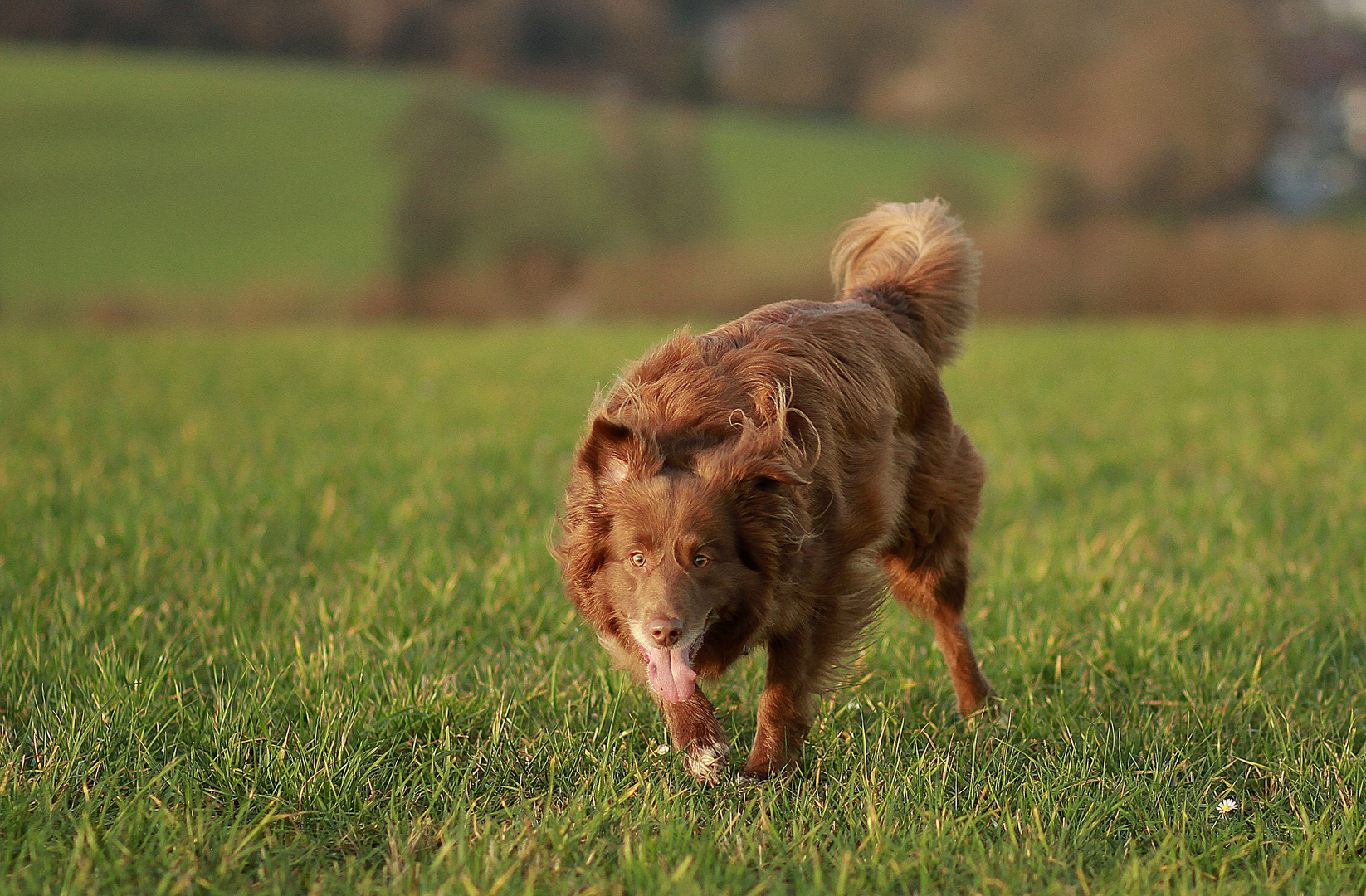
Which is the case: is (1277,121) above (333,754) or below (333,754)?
above

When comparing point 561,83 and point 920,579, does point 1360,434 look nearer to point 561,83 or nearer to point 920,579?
point 920,579

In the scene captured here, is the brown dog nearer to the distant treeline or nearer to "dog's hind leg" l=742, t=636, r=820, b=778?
"dog's hind leg" l=742, t=636, r=820, b=778

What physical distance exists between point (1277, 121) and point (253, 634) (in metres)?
34.4

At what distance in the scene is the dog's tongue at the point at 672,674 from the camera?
3.02 meters

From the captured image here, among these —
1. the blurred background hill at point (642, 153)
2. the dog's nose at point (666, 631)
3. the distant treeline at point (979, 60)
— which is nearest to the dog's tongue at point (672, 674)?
the dog's nose at point (666, 631)

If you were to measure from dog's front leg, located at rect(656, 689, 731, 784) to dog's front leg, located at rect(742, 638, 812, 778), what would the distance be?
11 cm

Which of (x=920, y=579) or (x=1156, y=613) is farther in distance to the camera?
(x=1156, y=613)

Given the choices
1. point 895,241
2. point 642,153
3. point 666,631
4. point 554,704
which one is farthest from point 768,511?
point 642,153

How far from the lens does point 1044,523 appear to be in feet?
20.0

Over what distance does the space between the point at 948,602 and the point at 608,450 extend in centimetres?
146

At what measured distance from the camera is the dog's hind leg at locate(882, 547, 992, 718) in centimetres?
385

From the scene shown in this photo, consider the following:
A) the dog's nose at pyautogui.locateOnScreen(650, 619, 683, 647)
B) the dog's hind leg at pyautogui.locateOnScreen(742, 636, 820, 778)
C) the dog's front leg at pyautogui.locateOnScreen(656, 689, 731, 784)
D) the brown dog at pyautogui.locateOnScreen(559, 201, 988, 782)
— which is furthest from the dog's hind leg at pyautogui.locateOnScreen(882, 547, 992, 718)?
the dog's nose at pyautogui.locateOnScreen(650, 619, 683, 647)

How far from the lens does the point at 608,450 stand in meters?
3.11

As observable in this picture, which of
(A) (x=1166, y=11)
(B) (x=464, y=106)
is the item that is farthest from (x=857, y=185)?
(B) (x=464, y=106)
